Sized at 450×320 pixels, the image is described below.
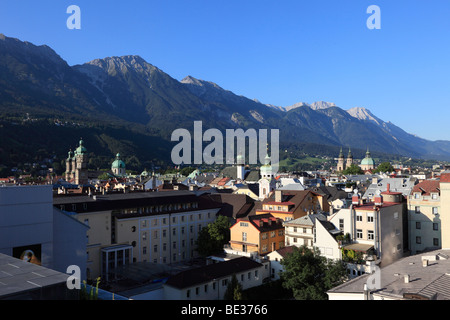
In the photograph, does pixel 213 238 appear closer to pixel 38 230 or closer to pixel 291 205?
pixel 291 205

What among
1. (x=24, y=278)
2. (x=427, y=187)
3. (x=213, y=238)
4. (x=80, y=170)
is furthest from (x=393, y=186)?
(x=80, y=170)

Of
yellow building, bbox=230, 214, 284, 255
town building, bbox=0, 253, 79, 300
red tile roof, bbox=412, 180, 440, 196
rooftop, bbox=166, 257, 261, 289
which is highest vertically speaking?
red tile roof, bbox=412, 180, 440, 196

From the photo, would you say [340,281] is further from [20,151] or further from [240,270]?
[20,151]

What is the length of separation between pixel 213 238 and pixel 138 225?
10.7 m

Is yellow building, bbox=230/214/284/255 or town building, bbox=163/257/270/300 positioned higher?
yellow building, bbox=230/214/284/255

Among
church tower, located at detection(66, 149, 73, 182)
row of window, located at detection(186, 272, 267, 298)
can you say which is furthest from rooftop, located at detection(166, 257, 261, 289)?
church tower, located at detection(66, 149, 73, 182)

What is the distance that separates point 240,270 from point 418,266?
18298mm

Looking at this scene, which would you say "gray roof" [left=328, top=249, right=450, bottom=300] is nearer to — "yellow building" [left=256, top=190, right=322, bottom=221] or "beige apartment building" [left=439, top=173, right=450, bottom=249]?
"beige apartment building" [left=439, top=173, right=450, bottom=249]

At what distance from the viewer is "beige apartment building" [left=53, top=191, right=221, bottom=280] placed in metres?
47.2

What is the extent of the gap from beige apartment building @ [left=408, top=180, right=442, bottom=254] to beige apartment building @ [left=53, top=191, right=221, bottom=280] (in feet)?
97.9

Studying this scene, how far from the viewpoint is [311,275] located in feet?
117

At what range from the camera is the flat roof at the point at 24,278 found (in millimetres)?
10883

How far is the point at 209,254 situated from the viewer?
Answer: 5381 cm

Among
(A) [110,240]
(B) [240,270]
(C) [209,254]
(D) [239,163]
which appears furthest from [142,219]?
(D) [239,163]
